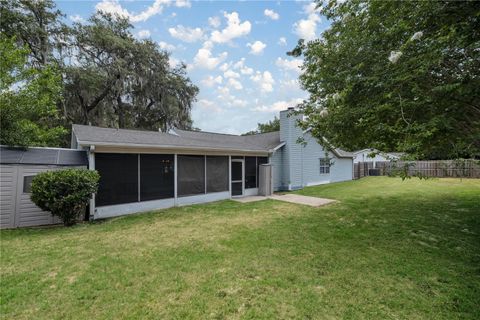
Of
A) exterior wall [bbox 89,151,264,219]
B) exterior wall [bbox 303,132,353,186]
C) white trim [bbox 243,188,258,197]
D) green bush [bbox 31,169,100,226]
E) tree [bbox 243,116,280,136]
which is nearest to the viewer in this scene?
green bush [bbox 31,169,100,226]

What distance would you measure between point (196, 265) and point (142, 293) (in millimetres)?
981

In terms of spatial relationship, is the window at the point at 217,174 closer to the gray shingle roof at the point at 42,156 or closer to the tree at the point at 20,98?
the gray shingle roof at the point at 42,156

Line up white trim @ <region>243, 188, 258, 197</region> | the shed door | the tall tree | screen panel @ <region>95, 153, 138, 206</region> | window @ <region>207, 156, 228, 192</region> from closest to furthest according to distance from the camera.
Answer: the shed door → screen panel @ <region>95, 153, 138, 206</region> → window @ <region>207, 156, 228, 192</region> → white trim @ <region>243, 188, 258, 197</region> → the tall tree

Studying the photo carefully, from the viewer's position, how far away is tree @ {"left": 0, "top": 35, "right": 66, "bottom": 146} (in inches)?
294

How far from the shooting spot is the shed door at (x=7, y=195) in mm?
6224

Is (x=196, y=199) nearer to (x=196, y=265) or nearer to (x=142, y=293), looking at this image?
(x=196, y=265)

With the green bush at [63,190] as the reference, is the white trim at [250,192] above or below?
below

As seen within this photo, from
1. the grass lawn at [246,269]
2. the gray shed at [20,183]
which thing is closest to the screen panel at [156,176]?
the grass lawn at [246,269]

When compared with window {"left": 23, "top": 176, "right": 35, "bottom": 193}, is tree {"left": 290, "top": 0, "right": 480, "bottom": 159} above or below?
above

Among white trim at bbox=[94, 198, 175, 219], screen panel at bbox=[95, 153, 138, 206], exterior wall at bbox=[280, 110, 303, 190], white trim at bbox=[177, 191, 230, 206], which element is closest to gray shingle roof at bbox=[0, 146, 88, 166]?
screen panel at bbox=[95, 153, 138, 206]

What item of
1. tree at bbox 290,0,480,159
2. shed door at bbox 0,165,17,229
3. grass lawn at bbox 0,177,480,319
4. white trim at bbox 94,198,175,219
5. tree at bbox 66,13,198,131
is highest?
tree at bbox 66,13,198,131

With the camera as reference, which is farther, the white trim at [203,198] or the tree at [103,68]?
the tree at [103,68]

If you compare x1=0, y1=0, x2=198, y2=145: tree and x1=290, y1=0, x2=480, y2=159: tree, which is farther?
x1=0, y1=0, x2=198, y2=145: tree

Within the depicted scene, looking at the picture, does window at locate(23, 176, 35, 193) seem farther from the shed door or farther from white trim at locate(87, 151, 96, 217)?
white trim at locate(87, 151, 96, 217)
